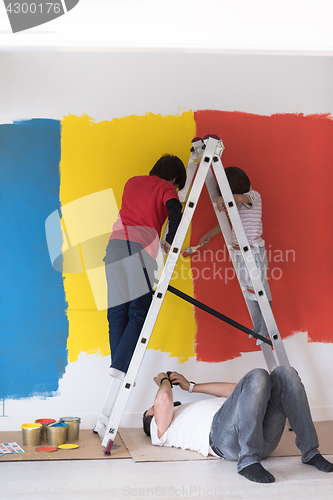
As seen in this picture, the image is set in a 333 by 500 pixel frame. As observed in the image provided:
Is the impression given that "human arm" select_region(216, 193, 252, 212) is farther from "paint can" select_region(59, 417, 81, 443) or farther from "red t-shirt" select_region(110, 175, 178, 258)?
"paint can" select_region(59, 417, 81, 443)

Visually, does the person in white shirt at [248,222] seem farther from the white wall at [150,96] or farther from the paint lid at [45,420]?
the paint lid at [45,420]

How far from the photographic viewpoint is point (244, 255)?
204cm

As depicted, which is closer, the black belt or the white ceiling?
the black belt

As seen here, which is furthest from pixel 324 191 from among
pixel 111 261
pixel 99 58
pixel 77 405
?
pixel 77 405

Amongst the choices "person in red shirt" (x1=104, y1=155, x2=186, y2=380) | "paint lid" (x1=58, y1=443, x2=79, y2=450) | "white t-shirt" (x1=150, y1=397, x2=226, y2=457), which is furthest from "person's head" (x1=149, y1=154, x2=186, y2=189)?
"paint lid" (x1=58, y1=443, x2=79, y2=450)

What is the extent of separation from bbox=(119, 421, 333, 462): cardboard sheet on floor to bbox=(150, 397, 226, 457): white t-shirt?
0.11ft

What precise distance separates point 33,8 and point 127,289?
159 centimetres

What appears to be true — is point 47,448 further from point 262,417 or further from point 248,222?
point 248,222

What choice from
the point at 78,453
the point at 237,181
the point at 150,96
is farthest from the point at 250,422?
the point at 150,96

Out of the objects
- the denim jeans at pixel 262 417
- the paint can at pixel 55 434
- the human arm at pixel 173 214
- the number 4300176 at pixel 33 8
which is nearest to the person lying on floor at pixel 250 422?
the denim jeans at pixel 262 417

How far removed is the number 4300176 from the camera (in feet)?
7.12

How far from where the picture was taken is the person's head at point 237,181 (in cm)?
231

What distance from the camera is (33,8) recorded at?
2.21 meters

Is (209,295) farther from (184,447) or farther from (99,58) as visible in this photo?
(99,58)
